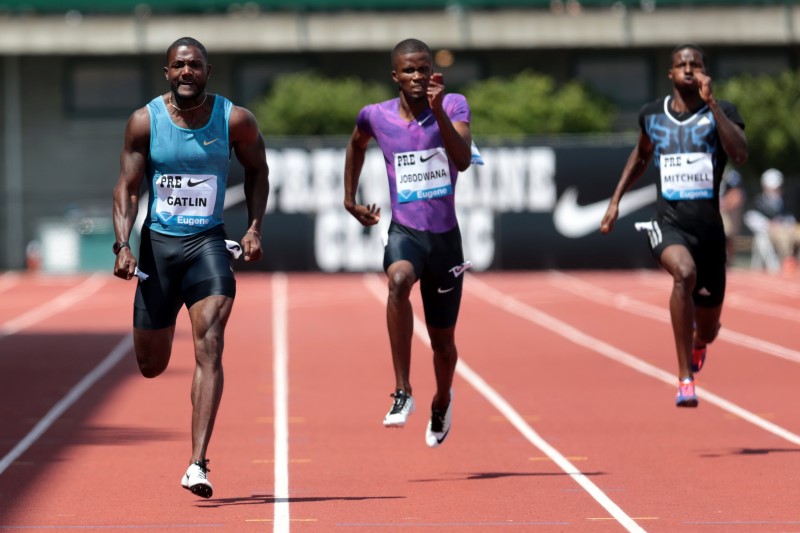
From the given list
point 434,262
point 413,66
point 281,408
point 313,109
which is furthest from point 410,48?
point 313,109

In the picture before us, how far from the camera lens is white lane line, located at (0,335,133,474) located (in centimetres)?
939

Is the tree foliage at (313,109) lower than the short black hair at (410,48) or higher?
lower

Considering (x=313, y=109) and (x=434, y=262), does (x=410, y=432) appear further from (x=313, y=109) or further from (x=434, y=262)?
(x=313, y=109)

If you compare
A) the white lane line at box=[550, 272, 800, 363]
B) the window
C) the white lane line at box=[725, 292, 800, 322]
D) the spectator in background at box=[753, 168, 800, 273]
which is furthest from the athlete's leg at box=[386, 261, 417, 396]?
the window

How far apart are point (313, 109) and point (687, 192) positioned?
1047 inches

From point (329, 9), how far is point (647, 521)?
106 feet

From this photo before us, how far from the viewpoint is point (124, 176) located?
24.9 feet

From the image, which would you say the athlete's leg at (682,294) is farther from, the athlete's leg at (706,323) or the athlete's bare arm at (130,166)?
the athlete's bare arm at (130,166)

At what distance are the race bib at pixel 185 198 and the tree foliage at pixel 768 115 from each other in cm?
2928

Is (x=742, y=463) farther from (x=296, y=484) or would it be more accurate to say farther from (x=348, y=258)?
(x=348, y=258)

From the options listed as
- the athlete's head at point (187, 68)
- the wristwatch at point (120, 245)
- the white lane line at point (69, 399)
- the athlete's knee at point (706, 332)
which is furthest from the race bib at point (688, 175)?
the white lane line at point (69, 399)

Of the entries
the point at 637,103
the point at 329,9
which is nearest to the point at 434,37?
the point at 329,9

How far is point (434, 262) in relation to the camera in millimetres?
8555

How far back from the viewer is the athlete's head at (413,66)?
8172 mm
